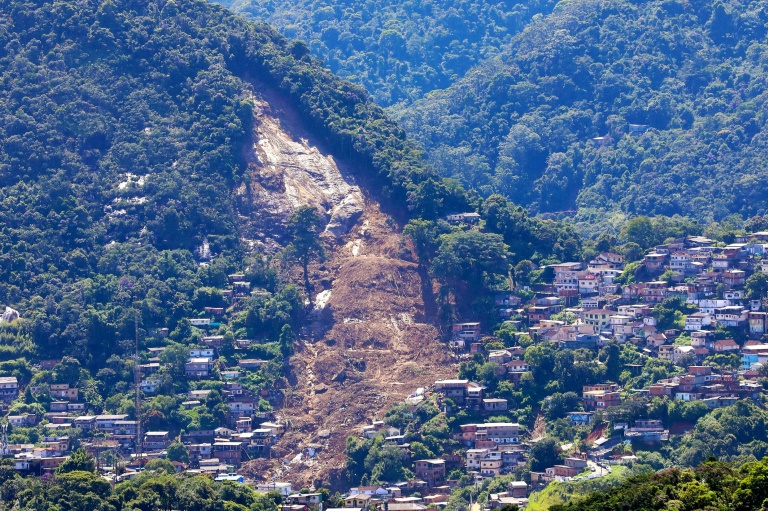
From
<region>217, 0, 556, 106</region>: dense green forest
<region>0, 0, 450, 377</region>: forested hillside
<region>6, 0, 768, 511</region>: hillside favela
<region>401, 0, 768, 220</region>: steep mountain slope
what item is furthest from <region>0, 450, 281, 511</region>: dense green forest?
<region>217, 0, 556, 106</region>: dense green forest

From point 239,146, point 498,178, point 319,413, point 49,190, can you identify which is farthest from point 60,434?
point 498,178

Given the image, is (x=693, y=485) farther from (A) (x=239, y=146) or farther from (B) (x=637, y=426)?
(A) (x=239, y=146)

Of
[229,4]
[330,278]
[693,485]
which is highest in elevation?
[229,4]

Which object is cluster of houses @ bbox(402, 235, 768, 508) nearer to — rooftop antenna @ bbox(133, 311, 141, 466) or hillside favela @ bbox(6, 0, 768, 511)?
hillside favela @ bbox(6, 0, 768, 511)

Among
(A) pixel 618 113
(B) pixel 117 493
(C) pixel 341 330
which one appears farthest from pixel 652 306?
(A) pixel 618 113

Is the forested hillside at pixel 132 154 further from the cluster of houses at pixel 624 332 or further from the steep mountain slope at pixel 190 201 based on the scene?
the cluster of houses at pixel 624 332

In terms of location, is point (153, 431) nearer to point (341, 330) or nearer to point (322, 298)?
point (341, 330)
